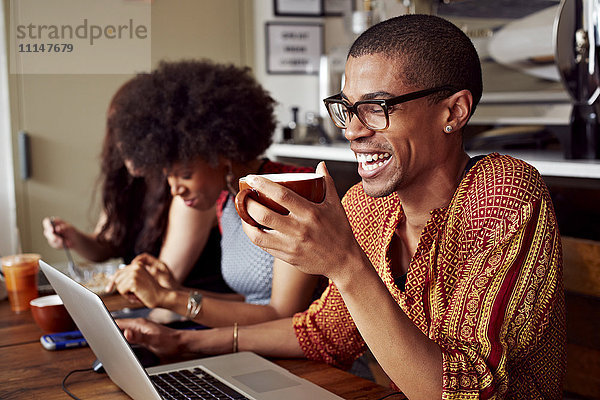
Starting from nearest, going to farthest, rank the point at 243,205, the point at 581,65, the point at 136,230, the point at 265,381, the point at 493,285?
the point at 243,205 < the point at 493,285 < the point at 265,381 < the point at 581,65 < the point at 136,230

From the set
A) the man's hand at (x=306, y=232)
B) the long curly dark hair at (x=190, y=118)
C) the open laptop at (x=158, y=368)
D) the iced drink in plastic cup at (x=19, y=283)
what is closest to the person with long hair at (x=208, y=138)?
the long curly dark hair at (x=190, y=118)

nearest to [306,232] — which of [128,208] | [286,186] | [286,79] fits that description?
[286,186]

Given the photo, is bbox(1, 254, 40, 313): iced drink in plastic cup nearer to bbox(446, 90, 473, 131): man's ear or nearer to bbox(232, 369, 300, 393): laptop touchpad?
bbox(232, 369, 300, 393): laptop touchpad

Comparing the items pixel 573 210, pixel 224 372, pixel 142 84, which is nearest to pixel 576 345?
pixel 573 210

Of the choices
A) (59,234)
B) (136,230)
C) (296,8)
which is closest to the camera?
(59,234)

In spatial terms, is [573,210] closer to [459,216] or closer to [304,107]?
[459,216]

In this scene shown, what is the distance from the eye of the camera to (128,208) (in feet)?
7.91

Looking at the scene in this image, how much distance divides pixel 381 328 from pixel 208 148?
37.1 inches

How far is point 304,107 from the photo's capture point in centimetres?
377

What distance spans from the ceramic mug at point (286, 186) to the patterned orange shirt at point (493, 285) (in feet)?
1.01

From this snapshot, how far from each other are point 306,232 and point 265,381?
1.20 ft

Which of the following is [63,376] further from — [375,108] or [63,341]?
[375,108]

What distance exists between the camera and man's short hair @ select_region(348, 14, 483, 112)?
114cm

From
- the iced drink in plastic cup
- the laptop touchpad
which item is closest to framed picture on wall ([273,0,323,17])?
the iced drink in plastic cup
